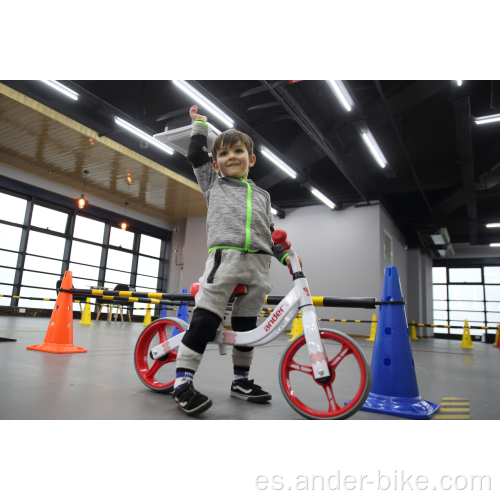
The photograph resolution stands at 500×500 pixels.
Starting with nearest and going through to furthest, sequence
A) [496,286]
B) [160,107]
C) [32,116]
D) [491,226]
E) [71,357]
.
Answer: [71,357]
[32,116]
[160,107]
[491,226]
[496,286]

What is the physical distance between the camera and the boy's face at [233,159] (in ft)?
5.61

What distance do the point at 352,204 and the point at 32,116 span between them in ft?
32.1

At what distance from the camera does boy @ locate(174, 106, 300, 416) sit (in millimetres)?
1496

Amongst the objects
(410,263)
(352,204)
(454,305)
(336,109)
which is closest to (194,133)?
(336,109)

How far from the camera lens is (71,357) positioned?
3.00 meters

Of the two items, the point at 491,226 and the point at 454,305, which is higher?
the point at 491,226

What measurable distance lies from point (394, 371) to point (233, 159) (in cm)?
132

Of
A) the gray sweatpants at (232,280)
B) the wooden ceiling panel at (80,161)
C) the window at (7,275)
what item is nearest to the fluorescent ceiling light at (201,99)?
the wooden ceiling panel at (80,161)

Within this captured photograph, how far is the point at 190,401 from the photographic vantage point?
1.40 metres

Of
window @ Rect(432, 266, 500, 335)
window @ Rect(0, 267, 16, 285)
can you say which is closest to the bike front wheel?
window @ Rect(0, 267, 16, 285)

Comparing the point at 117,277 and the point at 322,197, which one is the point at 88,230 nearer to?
the point at 117,277

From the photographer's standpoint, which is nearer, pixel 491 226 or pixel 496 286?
pixel 491 226
